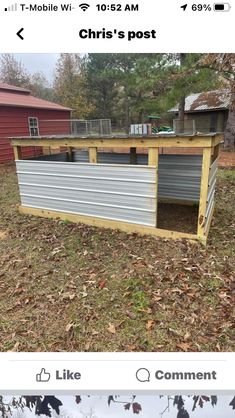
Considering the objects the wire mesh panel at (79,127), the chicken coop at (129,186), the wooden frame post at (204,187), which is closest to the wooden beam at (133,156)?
the chicken coop at (129,186)

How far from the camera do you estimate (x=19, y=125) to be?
14.3 metres

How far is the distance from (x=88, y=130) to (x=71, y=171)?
12.4 m

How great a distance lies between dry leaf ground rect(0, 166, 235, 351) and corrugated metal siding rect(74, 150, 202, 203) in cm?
155

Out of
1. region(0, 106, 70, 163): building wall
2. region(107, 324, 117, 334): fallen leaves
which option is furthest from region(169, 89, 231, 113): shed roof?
region(107, 324, 117, 334): fallen leaves

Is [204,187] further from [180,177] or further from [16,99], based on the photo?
[16,99]

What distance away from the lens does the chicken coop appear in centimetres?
480

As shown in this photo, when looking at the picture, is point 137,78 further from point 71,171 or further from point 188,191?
point 71,171

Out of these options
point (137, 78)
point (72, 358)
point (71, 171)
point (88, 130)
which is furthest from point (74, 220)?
point (88, 130)

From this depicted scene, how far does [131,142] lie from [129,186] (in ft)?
2.60

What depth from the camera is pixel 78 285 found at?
4.05m
